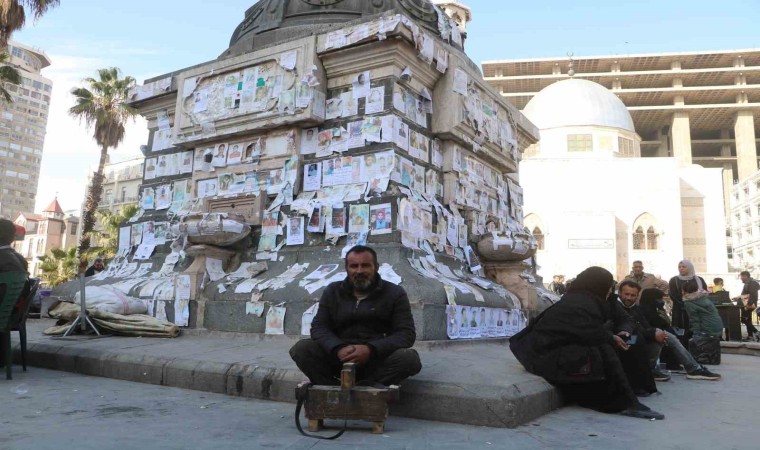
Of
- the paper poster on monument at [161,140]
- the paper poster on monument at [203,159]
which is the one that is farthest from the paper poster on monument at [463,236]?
the paper poster on monument at [161,140]

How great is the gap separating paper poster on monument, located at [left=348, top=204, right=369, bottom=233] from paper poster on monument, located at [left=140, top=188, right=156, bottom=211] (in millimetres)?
3624

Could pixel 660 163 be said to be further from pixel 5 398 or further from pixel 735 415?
pixel 5 398

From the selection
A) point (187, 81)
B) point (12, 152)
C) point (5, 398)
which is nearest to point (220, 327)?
point (5, 398)

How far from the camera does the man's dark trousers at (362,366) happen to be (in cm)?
321

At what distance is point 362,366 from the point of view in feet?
10.6

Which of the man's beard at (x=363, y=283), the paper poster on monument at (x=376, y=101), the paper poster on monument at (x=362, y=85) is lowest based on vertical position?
the man's beard at (x=363, y=283)

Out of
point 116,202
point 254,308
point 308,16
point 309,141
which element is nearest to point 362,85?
point 309,141

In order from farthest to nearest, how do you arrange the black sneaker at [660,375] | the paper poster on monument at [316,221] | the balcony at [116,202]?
the balcony at [116,202], the paper poster on monument at [316,221], the black sneaker at [660,375]

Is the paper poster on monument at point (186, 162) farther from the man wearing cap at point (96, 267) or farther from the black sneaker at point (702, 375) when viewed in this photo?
the black sneaker at point (702, 375)

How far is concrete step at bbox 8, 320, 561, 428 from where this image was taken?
10.6ft

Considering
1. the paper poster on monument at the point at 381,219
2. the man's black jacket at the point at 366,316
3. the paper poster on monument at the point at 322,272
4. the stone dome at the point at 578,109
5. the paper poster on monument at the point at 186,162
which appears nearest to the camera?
the man's black jacket at the point at 366,316

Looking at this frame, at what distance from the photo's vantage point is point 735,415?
359 cm

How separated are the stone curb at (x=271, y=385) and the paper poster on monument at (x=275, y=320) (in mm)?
1317

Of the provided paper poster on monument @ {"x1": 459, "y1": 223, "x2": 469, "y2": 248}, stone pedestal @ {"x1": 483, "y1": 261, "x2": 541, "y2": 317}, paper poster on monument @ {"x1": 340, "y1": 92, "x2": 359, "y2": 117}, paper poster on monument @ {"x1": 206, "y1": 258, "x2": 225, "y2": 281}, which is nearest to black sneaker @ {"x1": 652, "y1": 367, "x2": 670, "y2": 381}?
stone pedestal @ {"x1": 483, "y1": 261, "x2": 541, "y2": 317}
